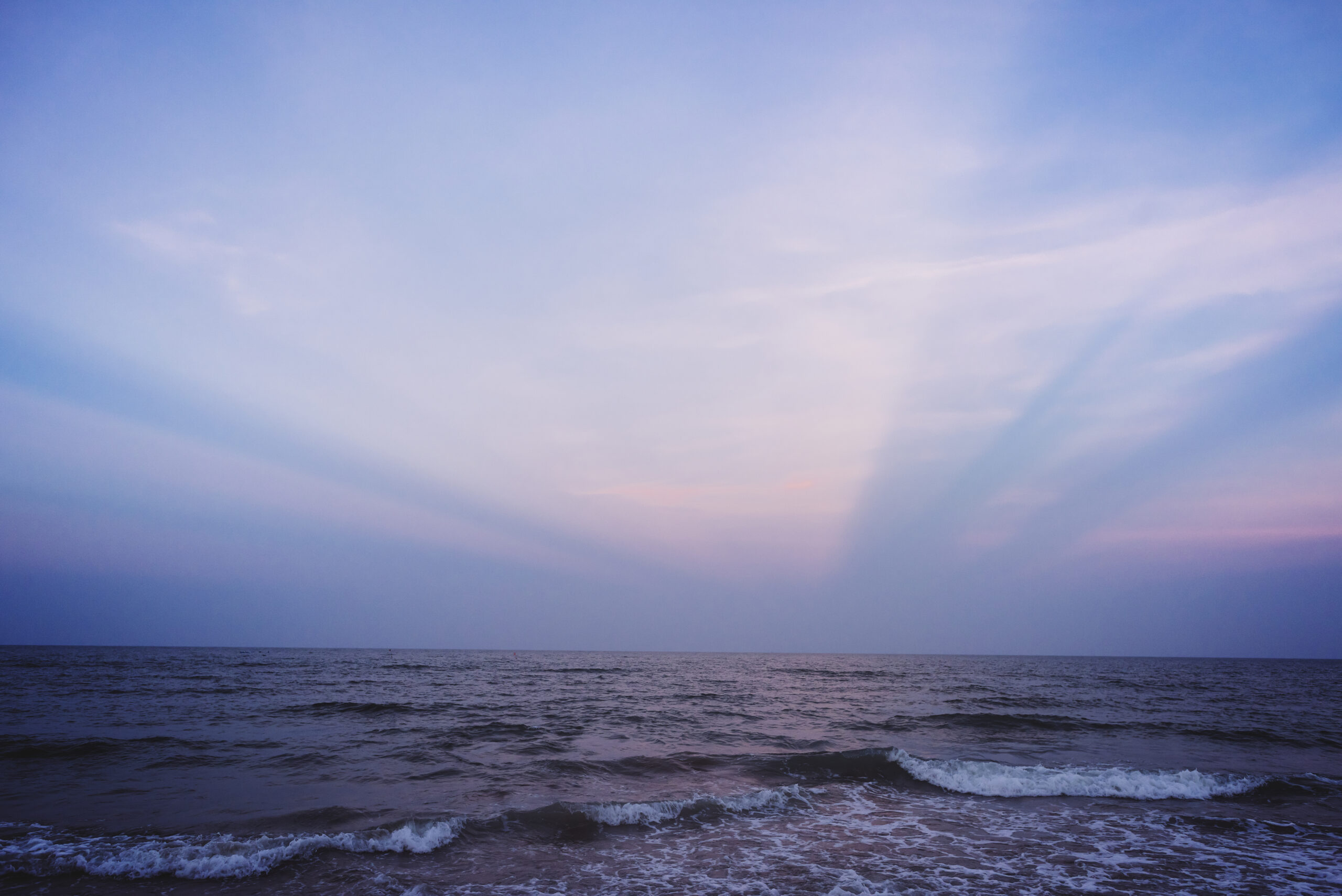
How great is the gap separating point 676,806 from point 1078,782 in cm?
1082

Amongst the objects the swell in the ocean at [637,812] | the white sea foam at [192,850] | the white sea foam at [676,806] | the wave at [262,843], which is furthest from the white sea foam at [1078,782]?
the white sea foam at [192,850]

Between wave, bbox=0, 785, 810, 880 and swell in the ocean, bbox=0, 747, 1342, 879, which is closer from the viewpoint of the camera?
wave, bbox=0, 785, 810, 880

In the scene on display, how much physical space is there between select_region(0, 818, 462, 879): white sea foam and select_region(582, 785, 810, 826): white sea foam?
2.98 meters

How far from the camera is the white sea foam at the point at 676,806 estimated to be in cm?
1259

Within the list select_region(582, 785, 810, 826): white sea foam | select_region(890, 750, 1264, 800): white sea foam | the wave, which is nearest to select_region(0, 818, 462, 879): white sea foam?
the wave

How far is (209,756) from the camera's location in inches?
663

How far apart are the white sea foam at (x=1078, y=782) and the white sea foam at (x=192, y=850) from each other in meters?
12.7

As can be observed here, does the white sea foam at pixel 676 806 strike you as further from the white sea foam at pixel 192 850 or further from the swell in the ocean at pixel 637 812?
the white sea foam at pixel 192 850

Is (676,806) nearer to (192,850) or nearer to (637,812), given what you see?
(637,812)

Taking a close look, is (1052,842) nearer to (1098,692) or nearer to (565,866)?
(565,866)

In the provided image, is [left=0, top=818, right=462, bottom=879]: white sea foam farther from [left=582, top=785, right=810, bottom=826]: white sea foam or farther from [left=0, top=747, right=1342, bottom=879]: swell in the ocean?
[left=582, top=785, right=810, bottom=826]: white sea foam

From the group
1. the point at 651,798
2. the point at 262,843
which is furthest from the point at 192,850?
the point at 651,798

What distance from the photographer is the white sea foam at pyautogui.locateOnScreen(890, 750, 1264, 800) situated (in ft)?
49.9

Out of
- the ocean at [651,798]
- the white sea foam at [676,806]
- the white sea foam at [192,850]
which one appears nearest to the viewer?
the white sea foam at [192,850]
